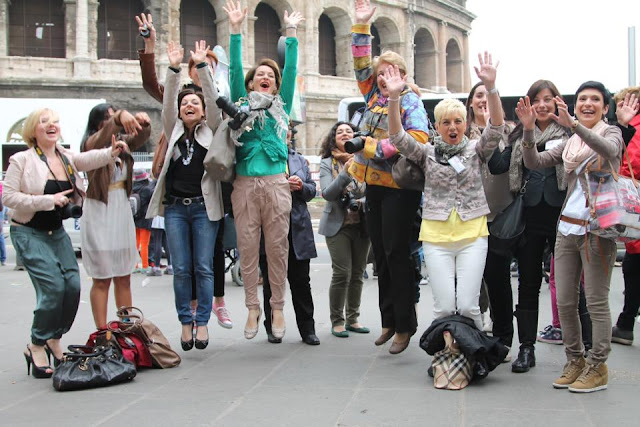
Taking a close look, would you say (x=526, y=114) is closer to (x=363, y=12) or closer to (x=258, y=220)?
(x=363, y=12)

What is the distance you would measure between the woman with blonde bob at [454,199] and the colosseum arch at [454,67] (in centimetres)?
4340

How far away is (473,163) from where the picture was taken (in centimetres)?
531

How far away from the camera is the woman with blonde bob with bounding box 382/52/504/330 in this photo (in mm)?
5160

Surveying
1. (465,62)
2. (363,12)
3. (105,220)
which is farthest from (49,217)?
(465,62)

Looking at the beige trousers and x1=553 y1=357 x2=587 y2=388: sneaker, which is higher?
the beige trousers

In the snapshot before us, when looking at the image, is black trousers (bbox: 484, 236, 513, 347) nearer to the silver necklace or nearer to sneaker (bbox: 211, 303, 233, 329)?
sneaker (bbox: 211, 303, 233, 329)

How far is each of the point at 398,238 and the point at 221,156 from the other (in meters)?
1.47

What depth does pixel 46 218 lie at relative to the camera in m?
5.59

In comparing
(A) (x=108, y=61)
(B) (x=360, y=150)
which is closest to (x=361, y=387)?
(B) (x=360, y=150)

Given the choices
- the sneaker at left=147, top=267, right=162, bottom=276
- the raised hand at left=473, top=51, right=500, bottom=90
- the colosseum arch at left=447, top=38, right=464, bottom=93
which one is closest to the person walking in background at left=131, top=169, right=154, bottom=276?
the sneaker at left=147, top=267, right=162, bottom=276

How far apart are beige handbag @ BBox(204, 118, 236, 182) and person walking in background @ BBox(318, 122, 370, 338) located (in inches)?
50.6

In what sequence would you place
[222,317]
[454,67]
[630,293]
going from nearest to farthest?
[222,317] → [630,293] → [454,67]

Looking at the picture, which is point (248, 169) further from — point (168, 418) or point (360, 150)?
point (168, 418)

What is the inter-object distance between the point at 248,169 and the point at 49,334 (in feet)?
6.29
